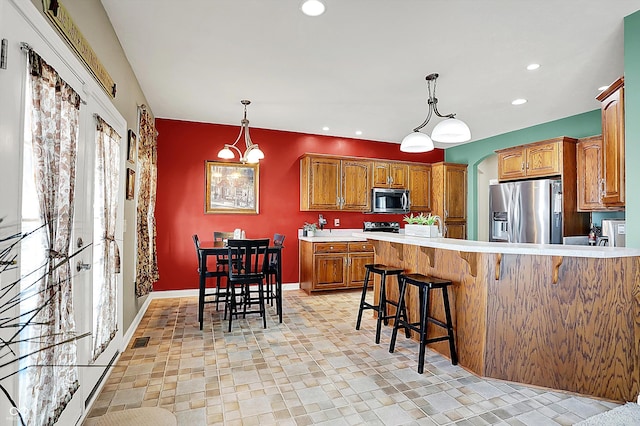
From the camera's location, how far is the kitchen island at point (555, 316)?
2.36m

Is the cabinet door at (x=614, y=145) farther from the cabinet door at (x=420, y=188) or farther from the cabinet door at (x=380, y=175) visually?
the cabinet door at (x=420, y=188)

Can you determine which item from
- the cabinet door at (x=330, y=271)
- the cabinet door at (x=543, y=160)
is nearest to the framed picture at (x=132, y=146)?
the cabinet door at (x=330, y=271)

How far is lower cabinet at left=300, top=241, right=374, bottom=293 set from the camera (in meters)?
5.39

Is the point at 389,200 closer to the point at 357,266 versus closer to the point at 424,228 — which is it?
the point at 357,266

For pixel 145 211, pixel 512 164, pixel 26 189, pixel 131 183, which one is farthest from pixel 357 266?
pixel 26 189

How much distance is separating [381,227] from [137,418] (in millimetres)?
4971

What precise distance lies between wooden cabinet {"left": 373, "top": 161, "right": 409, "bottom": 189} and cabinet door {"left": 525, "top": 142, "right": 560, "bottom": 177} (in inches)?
79.6

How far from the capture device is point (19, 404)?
142 centimetres

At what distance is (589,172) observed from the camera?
4480 mm

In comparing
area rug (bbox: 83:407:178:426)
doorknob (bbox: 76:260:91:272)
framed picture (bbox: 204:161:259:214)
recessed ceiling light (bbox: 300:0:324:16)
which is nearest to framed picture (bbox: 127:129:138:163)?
doorknob (bbox: 76:260:91:272)

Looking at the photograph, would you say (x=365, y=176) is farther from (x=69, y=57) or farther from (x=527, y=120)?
(x=69, y=57)

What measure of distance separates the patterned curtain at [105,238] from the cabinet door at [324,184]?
3201 mm

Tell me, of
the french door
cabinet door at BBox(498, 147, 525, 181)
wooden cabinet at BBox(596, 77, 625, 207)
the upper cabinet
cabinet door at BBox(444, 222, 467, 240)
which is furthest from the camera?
cabinet door at BBox(444, 222, 467, 240)

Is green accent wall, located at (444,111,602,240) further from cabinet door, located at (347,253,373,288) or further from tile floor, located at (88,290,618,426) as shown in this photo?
tile floor, located at (88,290,618,426)
